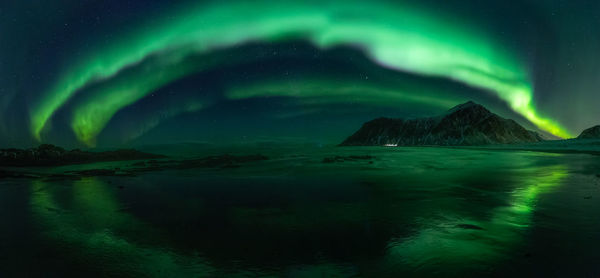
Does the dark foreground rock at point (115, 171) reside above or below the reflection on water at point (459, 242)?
below

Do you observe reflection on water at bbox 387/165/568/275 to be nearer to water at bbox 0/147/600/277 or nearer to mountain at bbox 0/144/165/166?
water at bbox 0/147/600/277

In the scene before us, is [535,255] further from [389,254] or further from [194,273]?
[194,273]

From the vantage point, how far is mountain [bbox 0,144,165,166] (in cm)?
5275

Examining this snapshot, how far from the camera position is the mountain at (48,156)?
5275 centimetres

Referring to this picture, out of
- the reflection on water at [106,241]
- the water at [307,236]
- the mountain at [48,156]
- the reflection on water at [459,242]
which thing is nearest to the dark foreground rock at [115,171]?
the mountain at [48,156]

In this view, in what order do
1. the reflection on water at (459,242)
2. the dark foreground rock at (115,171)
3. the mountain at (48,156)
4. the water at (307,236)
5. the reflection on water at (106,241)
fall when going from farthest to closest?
the mountain at (48,156) < the dark foreground rock at (115,171) < the reflection on water at (459,242) < the reflection on water at (106,241) < the water at (307,236)

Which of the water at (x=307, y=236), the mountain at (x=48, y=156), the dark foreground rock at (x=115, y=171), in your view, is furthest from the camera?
the mountain at (x=48, y=156)

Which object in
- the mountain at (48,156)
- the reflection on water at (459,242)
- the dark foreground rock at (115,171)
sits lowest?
the dark foreground rock at (115,171)

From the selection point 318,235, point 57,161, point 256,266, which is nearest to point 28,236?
point 256,266

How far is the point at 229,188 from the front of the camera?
A: 24234 millimetres

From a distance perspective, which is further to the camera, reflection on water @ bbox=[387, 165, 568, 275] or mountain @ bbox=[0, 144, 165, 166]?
mountain @ bbox=[0, 144, 165, 166]

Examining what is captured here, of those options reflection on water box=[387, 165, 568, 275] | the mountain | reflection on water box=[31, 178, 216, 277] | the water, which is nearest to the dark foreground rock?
the mountain

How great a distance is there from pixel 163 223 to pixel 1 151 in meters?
62.3

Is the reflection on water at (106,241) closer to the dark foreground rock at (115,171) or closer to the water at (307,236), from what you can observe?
the water at (307,236)
